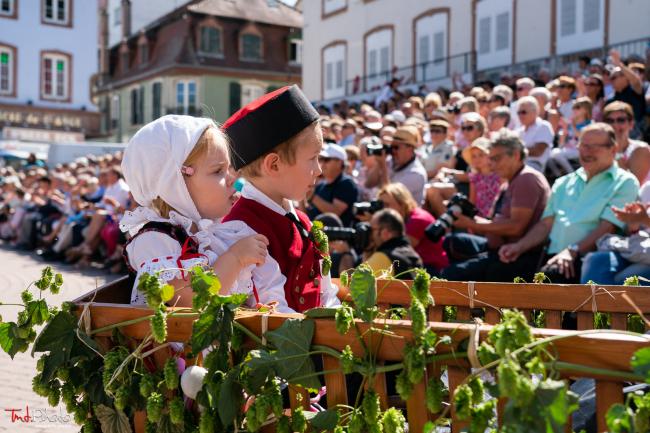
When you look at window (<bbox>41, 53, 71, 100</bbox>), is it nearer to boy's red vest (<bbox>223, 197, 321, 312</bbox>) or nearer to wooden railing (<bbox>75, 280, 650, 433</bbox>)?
boy's red vest (<bbox>223, 197, 321, 312</bbox>)

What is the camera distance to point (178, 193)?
2.94 meters

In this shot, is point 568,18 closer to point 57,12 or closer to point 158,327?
point 158,327

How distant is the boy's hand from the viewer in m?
2.74

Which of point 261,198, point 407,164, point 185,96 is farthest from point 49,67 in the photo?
point 261,198

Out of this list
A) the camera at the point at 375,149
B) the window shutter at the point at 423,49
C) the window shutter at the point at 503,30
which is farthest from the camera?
the window shutter at the point at 423,49

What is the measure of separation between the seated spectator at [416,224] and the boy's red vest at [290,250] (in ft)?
12.9

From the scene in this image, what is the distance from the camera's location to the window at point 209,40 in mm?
47156

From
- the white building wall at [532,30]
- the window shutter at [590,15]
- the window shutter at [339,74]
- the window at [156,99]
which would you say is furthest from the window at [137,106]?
the window shutter at [590,15]

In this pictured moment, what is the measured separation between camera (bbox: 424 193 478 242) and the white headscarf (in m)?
3.99

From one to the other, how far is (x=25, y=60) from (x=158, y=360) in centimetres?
4810

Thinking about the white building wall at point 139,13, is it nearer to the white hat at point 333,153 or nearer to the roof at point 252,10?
the roof at point 252,10

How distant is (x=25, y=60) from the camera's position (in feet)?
153

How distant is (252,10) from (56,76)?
1170 cm

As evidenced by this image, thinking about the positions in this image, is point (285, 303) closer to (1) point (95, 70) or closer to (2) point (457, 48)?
(2) point (457, 48)
